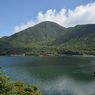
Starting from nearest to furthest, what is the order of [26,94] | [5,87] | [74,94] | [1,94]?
1. [1,94]
2. [5,87]
3. [26,94]
4. [74,94]

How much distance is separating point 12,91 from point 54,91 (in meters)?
26.5

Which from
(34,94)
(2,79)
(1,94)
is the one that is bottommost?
(34,94)

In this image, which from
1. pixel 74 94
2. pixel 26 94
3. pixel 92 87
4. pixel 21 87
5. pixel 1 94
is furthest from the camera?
pixel 92 87

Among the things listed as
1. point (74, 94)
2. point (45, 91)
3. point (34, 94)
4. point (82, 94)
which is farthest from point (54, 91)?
point (34, 94)

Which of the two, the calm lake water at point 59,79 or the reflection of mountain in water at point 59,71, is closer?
the calm lake water at point 59,79

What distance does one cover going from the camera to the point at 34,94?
35094mm

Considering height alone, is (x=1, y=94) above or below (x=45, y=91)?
above

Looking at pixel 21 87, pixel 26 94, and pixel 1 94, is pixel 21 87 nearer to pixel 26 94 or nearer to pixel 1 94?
pixel 26 94

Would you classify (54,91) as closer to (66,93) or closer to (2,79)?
(66,93)

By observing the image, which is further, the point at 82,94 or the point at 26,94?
the point at 82,94

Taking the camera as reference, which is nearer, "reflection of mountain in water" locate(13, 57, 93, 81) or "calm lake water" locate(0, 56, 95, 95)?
"calm lake water" locate(0, 56, 95, 95)

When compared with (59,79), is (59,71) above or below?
above

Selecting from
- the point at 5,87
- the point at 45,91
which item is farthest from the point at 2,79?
the point at 45,91

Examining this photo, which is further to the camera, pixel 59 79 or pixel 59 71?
pixel 59 71
